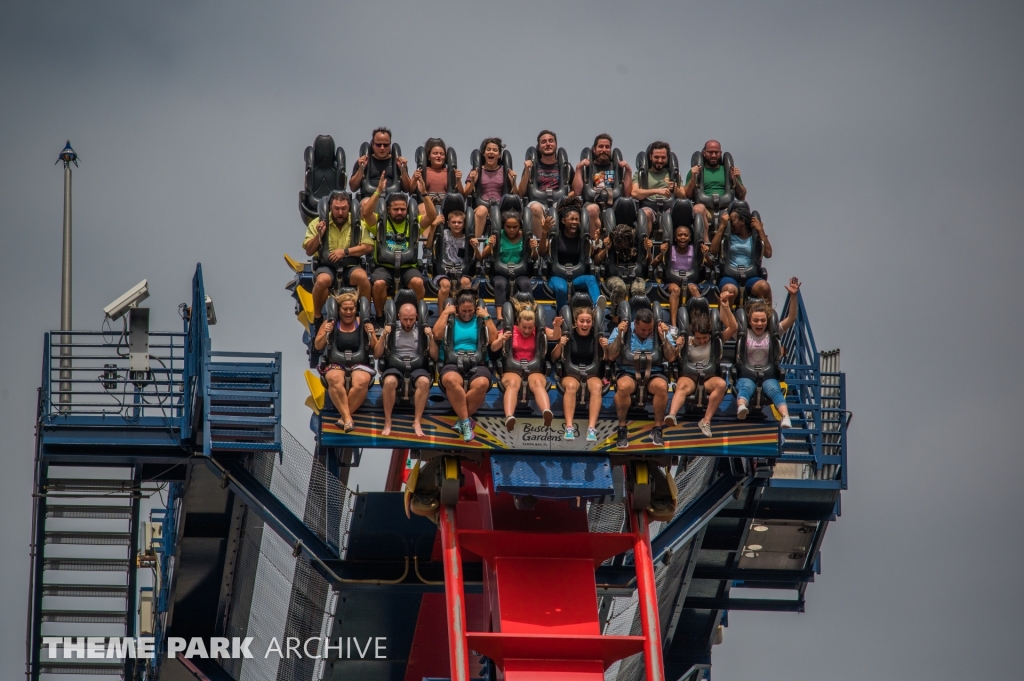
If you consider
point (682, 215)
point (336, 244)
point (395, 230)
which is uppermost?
point (682, 215)

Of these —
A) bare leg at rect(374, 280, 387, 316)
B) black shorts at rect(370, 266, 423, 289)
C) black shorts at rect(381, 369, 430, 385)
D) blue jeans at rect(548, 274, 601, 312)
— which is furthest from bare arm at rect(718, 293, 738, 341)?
bare leg at rect(374, 280, 387, 316)

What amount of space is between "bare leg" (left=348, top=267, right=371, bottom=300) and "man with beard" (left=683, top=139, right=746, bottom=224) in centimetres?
431

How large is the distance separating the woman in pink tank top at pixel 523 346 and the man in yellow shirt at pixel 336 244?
217 cm

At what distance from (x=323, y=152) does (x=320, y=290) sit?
3018 mm

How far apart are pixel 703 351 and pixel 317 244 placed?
181 inches

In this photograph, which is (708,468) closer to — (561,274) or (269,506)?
(561,274)

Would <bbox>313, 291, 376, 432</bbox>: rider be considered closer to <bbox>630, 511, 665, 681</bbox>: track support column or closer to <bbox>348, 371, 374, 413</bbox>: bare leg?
<bbox>348, 371, 374, 413</bbox>: bare leg

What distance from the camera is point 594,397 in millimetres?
22875

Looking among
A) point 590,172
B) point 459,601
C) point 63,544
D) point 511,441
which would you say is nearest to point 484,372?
point 511,441

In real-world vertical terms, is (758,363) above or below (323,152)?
below

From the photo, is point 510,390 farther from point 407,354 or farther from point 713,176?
point 713,176

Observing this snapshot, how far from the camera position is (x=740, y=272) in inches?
968

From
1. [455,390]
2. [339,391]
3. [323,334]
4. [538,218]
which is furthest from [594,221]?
[339,391]

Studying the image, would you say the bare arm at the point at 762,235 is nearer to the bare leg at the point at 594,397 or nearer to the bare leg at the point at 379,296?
the bare leg at the point at 594,397
